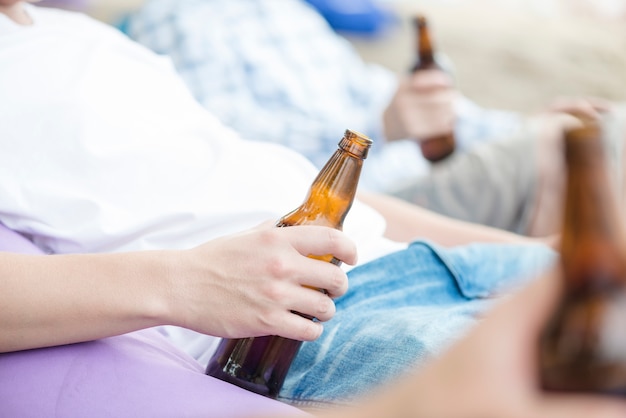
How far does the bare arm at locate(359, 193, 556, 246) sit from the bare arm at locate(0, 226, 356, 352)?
19.0 inches

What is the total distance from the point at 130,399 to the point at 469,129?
1.41 m

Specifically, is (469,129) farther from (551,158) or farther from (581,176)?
(581,176)

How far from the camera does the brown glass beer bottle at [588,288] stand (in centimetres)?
27

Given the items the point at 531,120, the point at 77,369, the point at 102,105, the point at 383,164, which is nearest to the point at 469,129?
the point at 383,164

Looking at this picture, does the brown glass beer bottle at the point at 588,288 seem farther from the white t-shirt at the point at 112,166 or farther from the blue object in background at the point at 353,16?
the blue object in background at the point at 353,16

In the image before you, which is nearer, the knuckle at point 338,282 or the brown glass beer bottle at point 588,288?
the brown glass beer bottle at point 588,288

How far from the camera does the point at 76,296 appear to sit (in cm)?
64

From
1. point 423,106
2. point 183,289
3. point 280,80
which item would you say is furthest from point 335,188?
point 280,80

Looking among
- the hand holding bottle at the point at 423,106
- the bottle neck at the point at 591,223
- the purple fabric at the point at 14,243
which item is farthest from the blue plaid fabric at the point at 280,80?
the bottle neck at the point at 591,223

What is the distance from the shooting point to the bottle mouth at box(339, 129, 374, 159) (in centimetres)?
68

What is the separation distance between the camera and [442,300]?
859 millimetres

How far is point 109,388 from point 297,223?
215 millimetres

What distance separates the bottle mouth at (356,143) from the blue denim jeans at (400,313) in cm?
17

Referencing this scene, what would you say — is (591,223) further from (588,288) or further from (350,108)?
(350,108)
